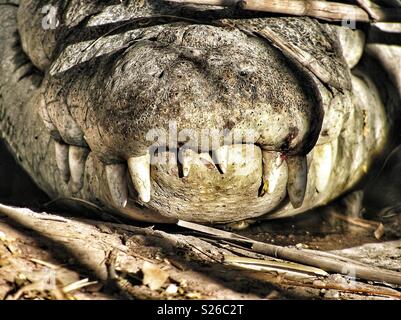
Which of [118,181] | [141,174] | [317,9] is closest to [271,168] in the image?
[141,174]

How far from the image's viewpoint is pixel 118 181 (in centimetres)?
301

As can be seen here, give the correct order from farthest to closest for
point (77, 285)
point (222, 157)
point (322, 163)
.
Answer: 1. point (322, 163)
2. point (222, 157)
3. point (77, 285)

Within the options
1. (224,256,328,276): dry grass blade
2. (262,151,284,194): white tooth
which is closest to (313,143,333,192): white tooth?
(262,151,284,194): white tooth

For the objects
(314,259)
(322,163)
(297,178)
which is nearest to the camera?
(314,259)

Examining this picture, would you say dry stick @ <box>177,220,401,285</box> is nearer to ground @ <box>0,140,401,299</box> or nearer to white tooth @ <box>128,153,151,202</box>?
ground @ <box>0,140,401,299</box>

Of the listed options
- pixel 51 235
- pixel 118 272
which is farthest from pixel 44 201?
pixel 118 272

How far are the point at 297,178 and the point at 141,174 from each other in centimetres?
66

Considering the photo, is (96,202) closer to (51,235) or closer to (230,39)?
(51,235)

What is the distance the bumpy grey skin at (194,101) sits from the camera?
9.04 ft

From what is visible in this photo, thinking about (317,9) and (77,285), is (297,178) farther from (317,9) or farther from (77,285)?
(77,285)

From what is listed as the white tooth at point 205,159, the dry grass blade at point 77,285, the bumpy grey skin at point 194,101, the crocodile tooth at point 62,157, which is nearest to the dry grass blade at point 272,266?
the bumpy grey skin at point 194,101

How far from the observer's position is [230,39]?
295cm

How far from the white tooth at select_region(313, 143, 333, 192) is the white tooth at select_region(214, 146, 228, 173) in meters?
0.52

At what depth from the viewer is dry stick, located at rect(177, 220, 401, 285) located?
9.34 ft
